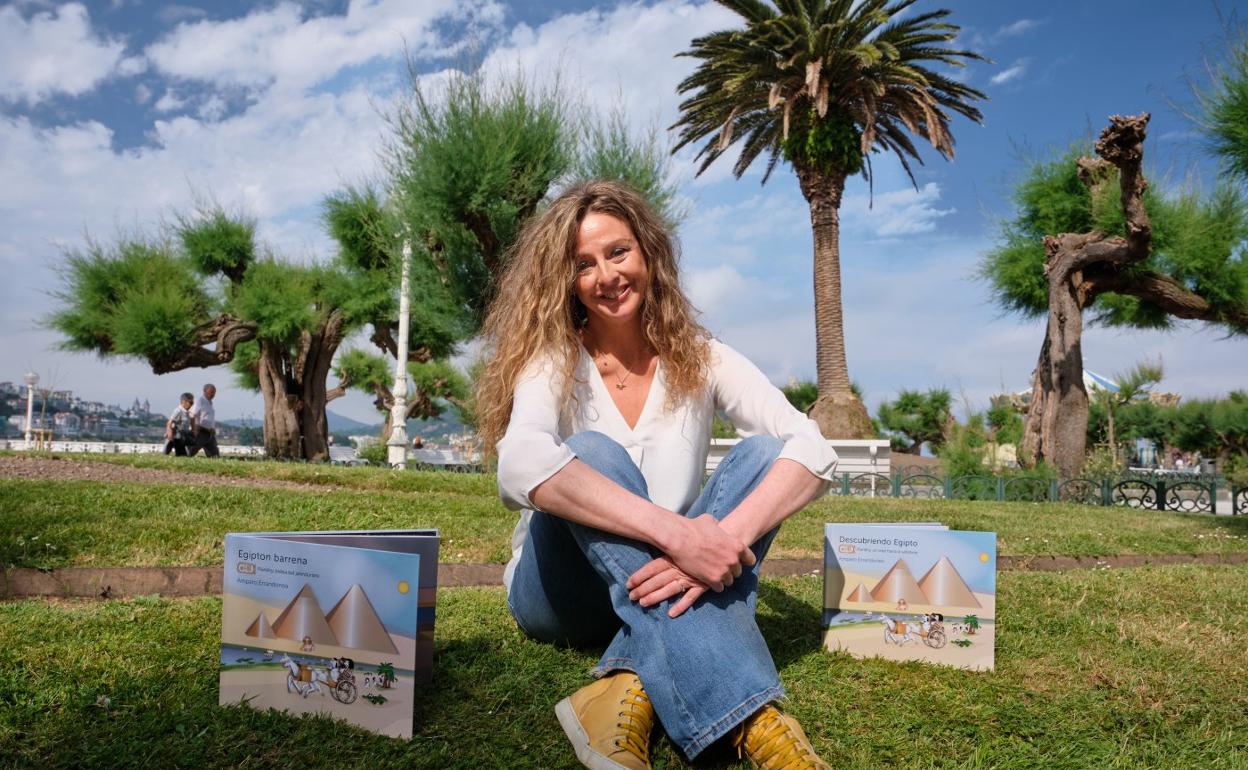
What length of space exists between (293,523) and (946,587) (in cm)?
393

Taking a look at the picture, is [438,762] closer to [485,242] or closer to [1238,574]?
[1238,574]

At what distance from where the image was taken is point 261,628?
1.91m

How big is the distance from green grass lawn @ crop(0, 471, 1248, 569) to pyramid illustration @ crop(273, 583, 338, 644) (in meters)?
2.37

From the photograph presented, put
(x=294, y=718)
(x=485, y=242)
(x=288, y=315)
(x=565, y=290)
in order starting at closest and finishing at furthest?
(x=294, y=718), (x=565, y=290), (x=485, y=242), (x=288, y=315)

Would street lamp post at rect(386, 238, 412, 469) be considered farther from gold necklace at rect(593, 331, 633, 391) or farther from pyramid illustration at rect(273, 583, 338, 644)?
pyramid illustration at rect(273, 583, 338, 644)

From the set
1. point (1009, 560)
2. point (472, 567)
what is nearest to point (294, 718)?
point (472, 567)

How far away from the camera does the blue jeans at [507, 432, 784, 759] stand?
1727 mm

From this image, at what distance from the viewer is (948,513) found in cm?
818

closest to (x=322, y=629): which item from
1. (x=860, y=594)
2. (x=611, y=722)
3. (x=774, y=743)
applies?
(x=611, y=722)

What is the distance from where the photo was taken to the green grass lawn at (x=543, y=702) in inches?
69.4

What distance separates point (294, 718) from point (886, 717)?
142 centimetres

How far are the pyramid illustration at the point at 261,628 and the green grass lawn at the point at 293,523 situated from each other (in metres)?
2.29

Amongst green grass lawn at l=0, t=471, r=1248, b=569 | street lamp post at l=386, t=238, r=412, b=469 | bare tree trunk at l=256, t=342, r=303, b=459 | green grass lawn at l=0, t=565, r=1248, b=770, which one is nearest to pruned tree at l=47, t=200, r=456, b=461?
bare tree trunk at l=256, t=342, r=303, b=459

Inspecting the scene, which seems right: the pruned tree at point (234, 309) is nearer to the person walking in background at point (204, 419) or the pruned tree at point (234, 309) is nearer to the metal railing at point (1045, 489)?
the person walking in background at point (204, 419)
